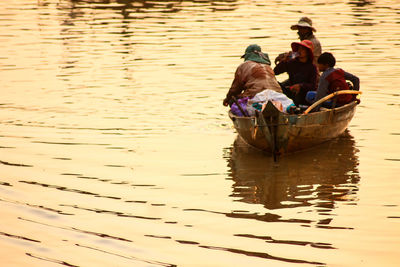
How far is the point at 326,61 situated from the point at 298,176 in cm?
203

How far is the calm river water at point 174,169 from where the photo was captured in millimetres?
6969

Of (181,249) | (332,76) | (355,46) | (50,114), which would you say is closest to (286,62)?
(332,76)

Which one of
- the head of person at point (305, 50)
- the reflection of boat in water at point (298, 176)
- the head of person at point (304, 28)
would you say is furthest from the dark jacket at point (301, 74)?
the reflection of boat in water at point (298, 176)

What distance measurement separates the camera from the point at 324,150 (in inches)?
435

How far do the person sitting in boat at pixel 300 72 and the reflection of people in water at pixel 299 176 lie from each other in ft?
3.05

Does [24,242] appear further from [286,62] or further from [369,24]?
[369,24]

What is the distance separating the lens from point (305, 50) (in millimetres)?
11469

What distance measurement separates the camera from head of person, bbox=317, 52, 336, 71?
1073 centimetres

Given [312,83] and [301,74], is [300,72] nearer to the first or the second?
[301,74]

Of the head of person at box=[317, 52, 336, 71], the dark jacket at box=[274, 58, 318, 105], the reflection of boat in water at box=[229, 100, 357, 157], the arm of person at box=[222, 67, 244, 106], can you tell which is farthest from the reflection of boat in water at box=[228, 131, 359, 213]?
the head of person at box=[317, 52, 336, 71]

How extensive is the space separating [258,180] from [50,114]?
17.4ft

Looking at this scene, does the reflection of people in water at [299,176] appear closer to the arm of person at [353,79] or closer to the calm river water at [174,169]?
the calm river water at [174,169]

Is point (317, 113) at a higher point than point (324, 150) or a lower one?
higher

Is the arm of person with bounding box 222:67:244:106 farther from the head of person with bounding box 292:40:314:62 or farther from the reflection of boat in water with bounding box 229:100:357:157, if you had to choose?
the head of person with bounding box 292:40:314:62
